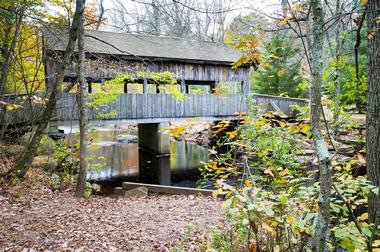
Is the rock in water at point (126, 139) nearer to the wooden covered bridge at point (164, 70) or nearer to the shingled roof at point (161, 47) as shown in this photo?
the wooden covered bridge at point (164, 70)

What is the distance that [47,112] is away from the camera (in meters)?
6.27

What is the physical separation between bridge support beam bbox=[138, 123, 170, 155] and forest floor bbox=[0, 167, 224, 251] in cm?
973

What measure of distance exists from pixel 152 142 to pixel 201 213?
11.9 m

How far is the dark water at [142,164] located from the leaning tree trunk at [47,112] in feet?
7.89

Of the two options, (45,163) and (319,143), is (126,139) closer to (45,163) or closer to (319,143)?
(45,163)

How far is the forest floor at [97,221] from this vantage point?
12.2ft

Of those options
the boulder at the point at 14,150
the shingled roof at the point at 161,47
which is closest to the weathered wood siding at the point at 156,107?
the boulder at the point at 14,150

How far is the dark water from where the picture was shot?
38.3ft

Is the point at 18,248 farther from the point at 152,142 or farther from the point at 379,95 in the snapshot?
the point at 152,142

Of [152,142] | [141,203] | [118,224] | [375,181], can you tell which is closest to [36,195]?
[141,203]

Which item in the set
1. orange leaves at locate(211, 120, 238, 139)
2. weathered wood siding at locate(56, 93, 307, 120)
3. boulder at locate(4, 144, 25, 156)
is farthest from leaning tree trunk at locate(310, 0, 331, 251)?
weathered wood siding at locate(56, 93, 307, 120)

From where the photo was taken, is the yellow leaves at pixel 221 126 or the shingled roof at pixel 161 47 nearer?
the yellow leaves at pixel 221 126

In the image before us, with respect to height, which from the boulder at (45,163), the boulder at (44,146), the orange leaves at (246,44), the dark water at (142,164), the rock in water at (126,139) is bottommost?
the dark water at (142,164)

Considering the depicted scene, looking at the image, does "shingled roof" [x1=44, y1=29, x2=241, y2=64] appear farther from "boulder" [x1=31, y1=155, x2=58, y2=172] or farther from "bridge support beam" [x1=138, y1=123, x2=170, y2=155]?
"boulder" [x1=31, y1=155, x2=58, y2=172]
